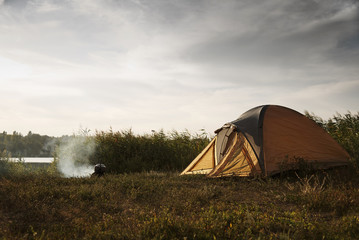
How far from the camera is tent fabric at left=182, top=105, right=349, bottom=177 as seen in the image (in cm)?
896

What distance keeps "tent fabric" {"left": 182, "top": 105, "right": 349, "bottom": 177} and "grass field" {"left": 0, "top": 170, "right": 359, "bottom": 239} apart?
856 millimetres

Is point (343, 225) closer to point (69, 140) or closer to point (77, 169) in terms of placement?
point (77, 169)

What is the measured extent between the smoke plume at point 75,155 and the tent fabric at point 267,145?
239 inches

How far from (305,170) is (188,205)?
4.85m

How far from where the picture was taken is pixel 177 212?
5234 millimetres

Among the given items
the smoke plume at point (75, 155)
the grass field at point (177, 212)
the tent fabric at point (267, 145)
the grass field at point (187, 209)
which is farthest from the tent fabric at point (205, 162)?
the smoke plume at point (75, 155)

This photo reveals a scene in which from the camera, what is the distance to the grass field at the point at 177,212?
13.3 feet

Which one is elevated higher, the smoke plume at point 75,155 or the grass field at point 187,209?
the smoke plume at point 75,155

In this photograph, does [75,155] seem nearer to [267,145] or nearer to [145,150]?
[145,150]

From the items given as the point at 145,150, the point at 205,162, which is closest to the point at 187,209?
the point at 205,162

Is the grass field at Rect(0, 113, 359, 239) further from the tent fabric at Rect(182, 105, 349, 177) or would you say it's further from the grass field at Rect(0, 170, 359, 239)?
the tent fabric at Rect(182, 105, 349, 177)

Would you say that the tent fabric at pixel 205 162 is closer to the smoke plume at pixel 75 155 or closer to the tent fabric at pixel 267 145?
the tent fabric at pixel 267 145

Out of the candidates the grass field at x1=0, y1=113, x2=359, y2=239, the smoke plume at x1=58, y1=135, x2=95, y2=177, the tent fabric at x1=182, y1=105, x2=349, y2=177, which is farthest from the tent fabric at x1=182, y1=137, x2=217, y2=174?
the smoke plume at x1=58, y1=135, x2=95, y2=177

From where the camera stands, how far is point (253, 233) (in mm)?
4203
